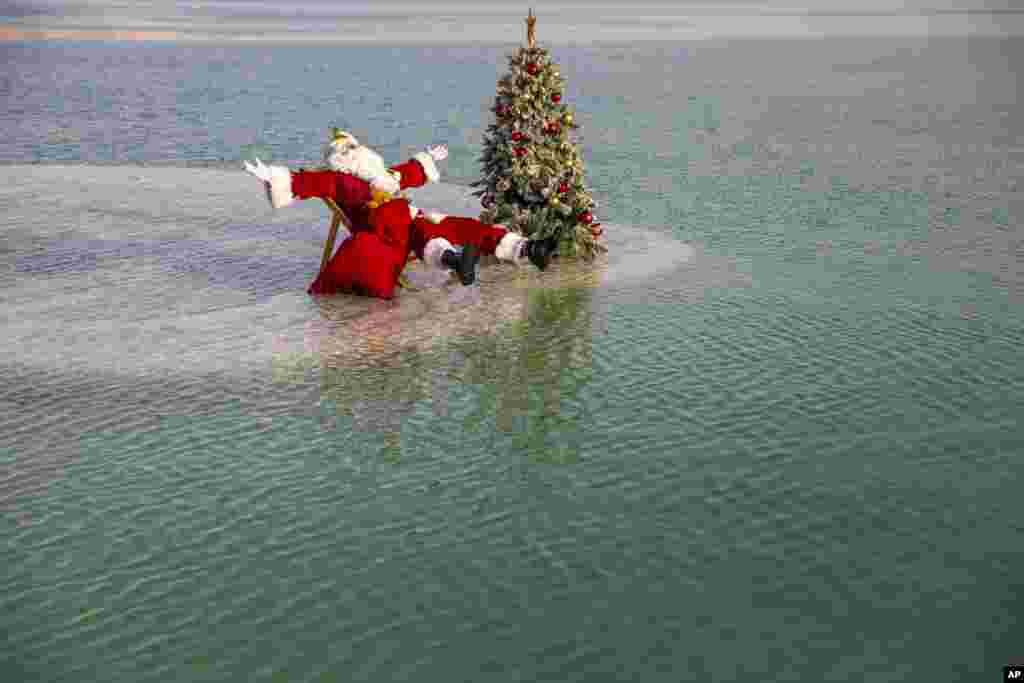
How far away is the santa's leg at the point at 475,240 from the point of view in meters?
12.6

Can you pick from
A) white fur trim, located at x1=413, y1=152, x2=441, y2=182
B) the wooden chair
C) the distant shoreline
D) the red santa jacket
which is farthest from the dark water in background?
the distant shoreline

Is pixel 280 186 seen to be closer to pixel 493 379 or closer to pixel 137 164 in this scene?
pixel 493 379

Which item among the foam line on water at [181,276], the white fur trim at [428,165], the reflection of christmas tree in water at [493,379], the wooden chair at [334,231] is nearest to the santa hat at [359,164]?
the wooden chair at [334,231]

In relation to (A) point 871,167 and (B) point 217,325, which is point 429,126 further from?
(B) point 217,325

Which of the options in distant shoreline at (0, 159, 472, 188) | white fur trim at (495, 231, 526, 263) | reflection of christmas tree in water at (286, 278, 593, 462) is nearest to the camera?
reflection of christmas tree in water at (286, 278, 593, 462)

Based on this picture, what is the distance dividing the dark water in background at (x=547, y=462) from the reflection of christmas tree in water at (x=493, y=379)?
0.04 meters

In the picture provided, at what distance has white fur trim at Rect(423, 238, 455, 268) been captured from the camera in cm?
1243

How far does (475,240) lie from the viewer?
506 inches

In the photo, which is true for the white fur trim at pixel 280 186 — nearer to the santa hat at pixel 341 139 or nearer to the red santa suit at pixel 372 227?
the red santa suit at pixel 372 227

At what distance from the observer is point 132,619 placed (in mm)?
6363

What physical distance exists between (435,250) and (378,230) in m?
0.55

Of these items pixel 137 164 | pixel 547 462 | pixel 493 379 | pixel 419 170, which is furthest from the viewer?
pixel 137 164

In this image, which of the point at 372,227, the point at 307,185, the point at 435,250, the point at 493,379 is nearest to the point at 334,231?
the point at 372,227

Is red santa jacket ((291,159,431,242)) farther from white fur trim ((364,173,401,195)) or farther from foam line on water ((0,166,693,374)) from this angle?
foam line on water ((0,166,693,374))
